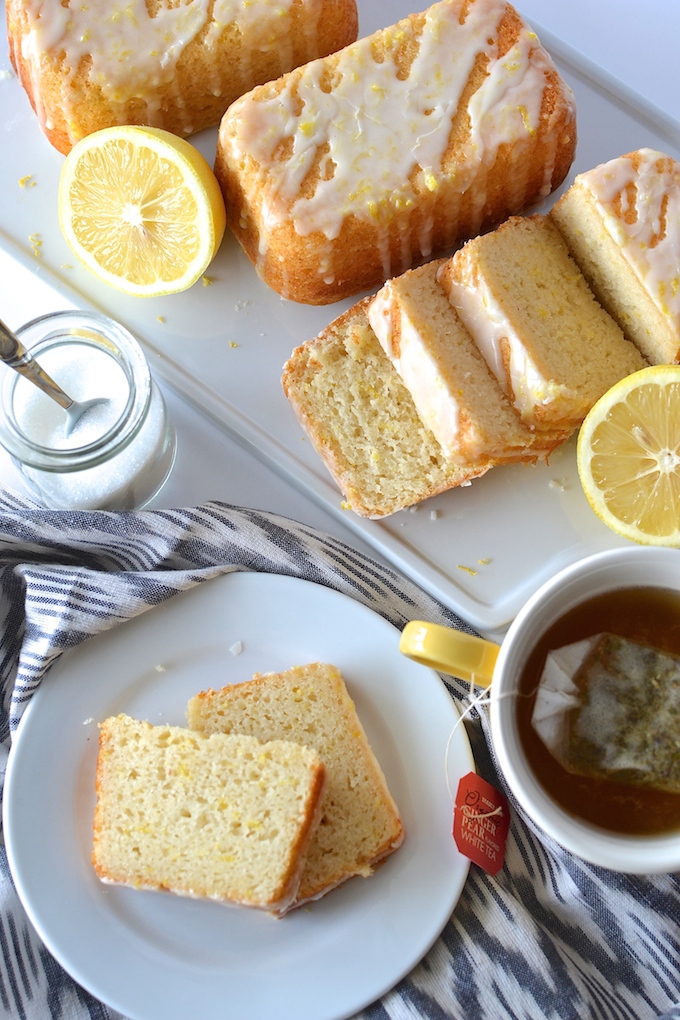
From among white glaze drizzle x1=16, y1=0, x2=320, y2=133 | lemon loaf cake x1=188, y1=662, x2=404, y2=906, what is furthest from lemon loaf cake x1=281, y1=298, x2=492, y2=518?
white glaze drizzle x1=16, y1=0, x2=320, y2=133

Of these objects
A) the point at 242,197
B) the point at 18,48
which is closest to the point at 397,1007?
the point at 242,197

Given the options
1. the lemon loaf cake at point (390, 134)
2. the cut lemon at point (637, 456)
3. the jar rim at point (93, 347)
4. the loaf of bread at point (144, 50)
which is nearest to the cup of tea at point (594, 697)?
the cut lemon at point (637, 456)

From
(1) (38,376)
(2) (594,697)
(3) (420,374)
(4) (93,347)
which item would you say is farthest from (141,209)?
(2) (594,697)

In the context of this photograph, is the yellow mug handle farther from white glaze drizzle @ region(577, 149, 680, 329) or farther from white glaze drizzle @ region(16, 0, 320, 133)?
white glaze drizzle @ region(16, 0, 320, 133)

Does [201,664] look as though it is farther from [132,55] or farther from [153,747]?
[132,55]

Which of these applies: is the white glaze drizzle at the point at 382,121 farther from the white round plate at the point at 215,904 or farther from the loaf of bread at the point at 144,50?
the white round plate at the point at 215,904

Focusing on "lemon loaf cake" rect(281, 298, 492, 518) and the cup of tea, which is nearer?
the cup of tea

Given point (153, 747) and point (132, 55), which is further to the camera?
point (132, 55)
